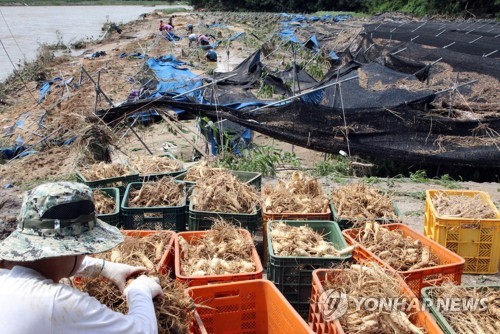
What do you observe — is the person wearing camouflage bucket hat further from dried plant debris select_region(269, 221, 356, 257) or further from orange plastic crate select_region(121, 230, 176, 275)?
dried plant debris select_region(269, 221, 356, 257)

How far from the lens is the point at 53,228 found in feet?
6.54

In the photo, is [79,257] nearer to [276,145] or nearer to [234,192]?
[234,192]

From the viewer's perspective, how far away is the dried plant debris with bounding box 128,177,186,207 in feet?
15.5

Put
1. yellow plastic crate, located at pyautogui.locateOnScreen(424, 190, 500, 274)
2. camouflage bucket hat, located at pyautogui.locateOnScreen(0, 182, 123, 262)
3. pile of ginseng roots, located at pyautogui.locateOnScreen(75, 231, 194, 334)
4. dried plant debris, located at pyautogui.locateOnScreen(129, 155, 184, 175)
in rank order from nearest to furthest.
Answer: camouflage bucket hat, located at pyautogui.locateOnScreen(0, 182, 123, 262) < pile of ginseng roots, located at pyautogui.locateOnScreen(75, 231, 194, 334) < yellow plastic crate, located at pyautogui.locateOnScreen(424, 190, 500, 274) < dried plant debris, located at pyautogui.locateOnScreen(129, 155, 184, 175)

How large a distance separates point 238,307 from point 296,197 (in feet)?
6.20

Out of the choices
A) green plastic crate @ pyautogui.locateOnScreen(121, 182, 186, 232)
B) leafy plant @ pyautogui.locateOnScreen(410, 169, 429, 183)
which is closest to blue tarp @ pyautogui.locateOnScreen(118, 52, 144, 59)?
leafy plant @ pyautogui.locateOnScreen(410, 169, 429, 183)

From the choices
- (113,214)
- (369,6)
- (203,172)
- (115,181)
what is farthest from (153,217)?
(369,6)

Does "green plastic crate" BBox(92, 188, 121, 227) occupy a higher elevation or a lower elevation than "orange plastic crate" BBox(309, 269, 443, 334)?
higher

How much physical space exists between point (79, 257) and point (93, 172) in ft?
12.0

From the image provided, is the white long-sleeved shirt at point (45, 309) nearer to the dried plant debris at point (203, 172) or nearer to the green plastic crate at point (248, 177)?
the dried plant debris at point (203, 172)

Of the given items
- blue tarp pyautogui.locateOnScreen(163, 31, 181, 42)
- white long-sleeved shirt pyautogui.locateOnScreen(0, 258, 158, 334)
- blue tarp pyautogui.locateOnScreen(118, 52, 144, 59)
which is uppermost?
blue tarp pyautogui.locateOnScreen(163, 31, 181, 42)

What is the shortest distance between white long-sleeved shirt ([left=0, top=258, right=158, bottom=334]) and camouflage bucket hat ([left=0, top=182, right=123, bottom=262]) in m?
0.09

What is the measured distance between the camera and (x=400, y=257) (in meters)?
3.84

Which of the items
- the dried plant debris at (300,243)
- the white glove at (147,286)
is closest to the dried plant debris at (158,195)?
the dried plant debris at (300,243)
